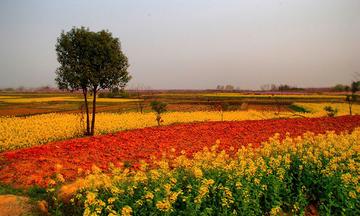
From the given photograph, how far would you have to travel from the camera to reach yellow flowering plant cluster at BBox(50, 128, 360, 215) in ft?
28.5

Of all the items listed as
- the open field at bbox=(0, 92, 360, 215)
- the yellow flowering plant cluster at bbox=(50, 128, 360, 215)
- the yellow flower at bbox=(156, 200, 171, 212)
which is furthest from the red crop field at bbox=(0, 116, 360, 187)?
the yellow flower at bbox=(156, 200, 171, 212)

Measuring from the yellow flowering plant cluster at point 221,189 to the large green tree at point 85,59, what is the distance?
16.4 metres

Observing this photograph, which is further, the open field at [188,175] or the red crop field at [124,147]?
the red crop field at [124,147]

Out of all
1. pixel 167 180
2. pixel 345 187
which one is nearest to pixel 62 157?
pixel 167 180

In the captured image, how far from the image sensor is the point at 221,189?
9.61 m

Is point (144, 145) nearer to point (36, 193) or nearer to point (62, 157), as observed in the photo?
point (62, 157)

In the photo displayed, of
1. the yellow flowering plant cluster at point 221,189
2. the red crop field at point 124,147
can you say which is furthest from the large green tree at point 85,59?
the yellow flowering plant cluster at point 221,189

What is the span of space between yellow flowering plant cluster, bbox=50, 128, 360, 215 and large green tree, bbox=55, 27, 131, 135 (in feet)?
53.7

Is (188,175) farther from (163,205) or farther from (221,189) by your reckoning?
(163,205)

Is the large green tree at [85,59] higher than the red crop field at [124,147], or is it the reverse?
the large green tree at [85,59]

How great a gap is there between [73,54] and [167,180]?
19.0m

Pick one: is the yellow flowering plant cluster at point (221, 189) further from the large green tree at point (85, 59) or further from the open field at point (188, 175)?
the large green tree at point (85, 59)

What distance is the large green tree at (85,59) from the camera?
26078 millimetres

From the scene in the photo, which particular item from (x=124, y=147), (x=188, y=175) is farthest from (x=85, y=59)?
(x=188, y=175)
